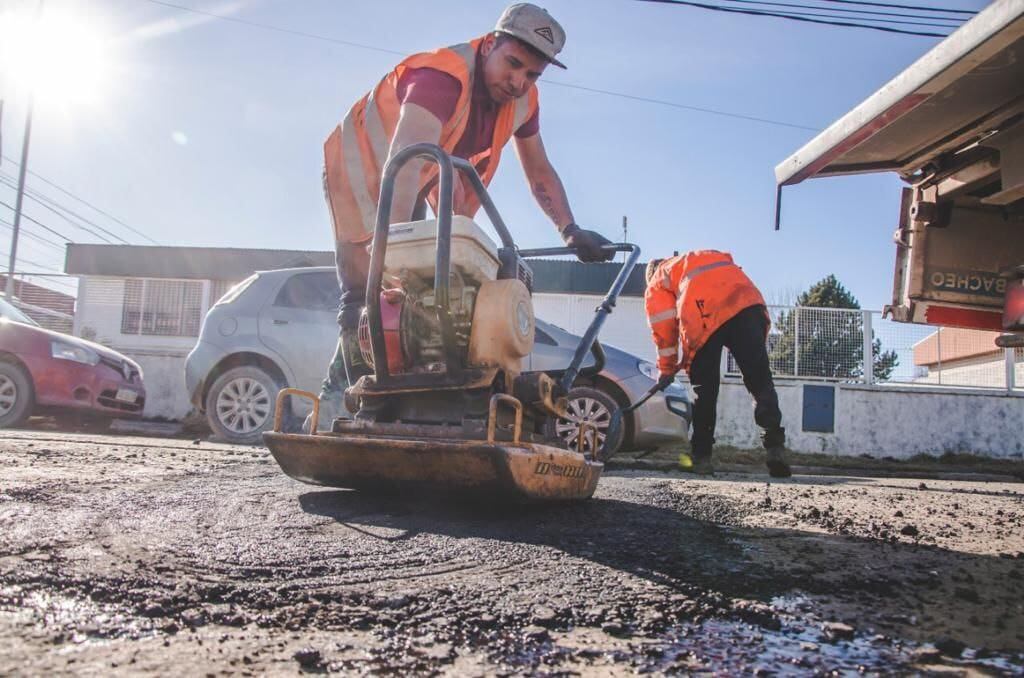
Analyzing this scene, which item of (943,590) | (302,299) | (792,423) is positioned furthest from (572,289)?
(943,590)

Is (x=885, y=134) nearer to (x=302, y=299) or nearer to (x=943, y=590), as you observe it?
(x=943, y=590)

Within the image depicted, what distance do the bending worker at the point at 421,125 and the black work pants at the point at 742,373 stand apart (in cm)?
219

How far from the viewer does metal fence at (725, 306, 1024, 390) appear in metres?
11.5

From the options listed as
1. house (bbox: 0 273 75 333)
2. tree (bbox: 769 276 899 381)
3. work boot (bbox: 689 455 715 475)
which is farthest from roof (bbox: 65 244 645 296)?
work boot (bbox: 689 455 715 475)

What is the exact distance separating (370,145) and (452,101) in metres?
0.44

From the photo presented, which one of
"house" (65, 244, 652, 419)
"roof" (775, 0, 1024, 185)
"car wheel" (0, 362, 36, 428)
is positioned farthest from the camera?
"house" (65, 244, 652, 419)

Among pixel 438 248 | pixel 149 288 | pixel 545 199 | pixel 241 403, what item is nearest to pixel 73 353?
pixel 241 403

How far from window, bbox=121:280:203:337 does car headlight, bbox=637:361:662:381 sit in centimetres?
1601

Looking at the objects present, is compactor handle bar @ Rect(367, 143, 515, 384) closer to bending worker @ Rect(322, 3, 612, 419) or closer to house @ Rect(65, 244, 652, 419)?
bending worker @ Rect(322, 3, 612, 419)

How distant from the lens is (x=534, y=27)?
2.95 metres

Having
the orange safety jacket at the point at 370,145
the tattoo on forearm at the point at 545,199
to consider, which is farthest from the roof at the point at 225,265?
the orange safety jacket at the point at 370,145

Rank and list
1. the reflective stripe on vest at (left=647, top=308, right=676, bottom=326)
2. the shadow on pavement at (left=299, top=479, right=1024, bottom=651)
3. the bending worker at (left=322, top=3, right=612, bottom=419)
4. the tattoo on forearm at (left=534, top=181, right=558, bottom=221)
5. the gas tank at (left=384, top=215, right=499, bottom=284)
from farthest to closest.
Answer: the reflective stripe on vest at (left=647, top=308, right=676, bottom=326) < the tattoo on forearm at (left=534, top=181, right=558, bottom=221) < the bending worker at (left=322, top=3, right=612, bottom=419) < the gas tank at (left=384, top=215, right=499, bottom=284) < the shadow on pavement at (left=299, top=479, right=1024, bottom=651)

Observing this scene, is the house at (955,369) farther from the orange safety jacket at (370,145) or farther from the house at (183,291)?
the orange safety jacket at (370,145)

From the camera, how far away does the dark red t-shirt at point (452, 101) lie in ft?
9.29
